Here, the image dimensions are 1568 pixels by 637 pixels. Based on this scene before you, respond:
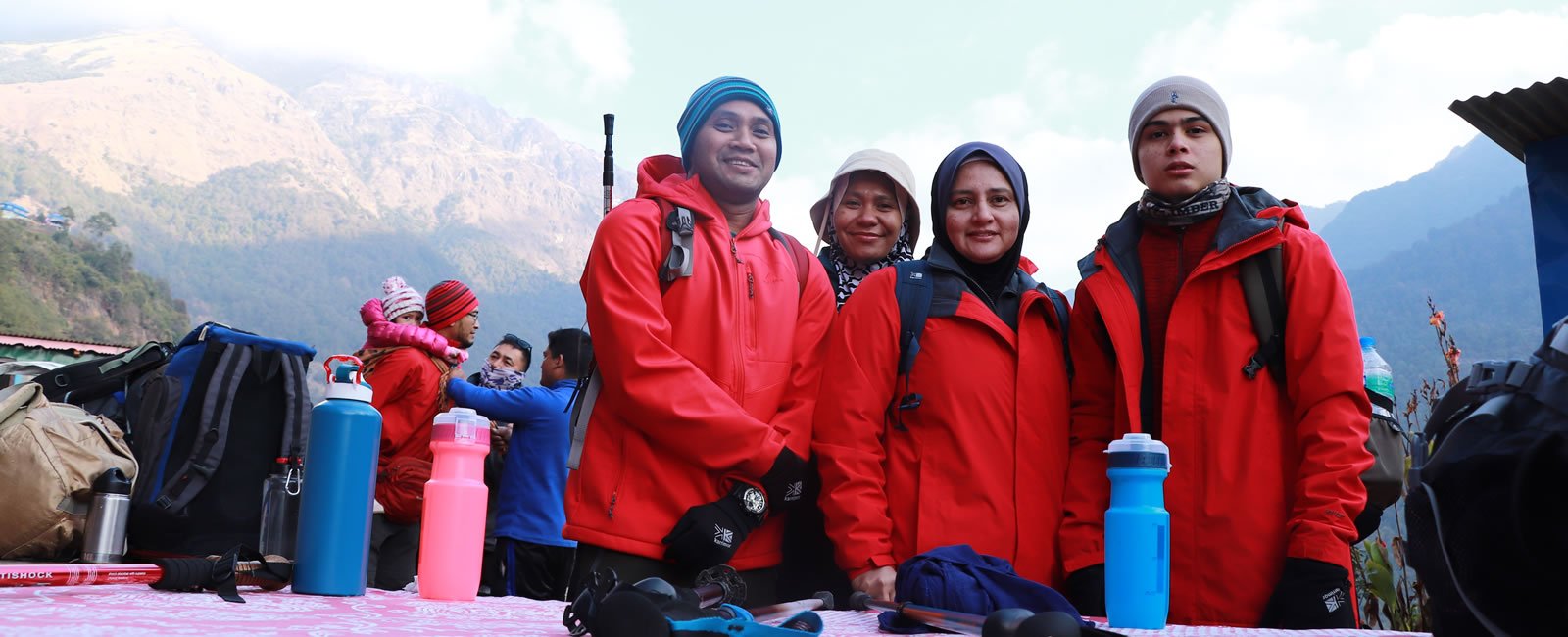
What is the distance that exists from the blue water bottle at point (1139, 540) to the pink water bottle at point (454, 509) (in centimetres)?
109

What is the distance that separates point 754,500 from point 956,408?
571 millimetres

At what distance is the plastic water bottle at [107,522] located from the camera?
260cm

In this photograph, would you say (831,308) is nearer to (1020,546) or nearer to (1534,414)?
(1020,546)

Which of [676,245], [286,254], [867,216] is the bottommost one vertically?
[676,245]

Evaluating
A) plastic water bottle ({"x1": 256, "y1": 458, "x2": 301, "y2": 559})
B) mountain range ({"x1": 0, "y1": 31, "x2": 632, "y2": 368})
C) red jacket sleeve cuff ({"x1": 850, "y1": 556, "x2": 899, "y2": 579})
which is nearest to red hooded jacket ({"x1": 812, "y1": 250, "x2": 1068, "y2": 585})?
red jacket sleeve cuff ({"x1": 850, "y1": 556, "x2": 899, "y2": 579})

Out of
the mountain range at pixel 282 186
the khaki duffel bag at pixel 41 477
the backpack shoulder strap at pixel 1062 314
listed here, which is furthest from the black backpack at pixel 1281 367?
the mountain range at pixel 282 186

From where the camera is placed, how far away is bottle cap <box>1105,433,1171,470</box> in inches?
66.4

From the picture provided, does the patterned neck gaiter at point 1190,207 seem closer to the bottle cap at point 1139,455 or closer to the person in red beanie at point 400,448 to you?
the bottle cap at point 1139,455

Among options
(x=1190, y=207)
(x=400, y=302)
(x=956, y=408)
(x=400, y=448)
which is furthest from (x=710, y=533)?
(x=400, y=302)

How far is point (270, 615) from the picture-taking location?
1485 millimetres

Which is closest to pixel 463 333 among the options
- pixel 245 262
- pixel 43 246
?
pixel 43 246

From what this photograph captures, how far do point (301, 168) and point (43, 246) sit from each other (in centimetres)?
7540

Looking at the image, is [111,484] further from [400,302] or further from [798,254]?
[400,302]

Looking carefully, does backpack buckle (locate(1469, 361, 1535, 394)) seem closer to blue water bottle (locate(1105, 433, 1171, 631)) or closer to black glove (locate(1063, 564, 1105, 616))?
blue water bottle (locate(1105, 433, 1171, 631))
